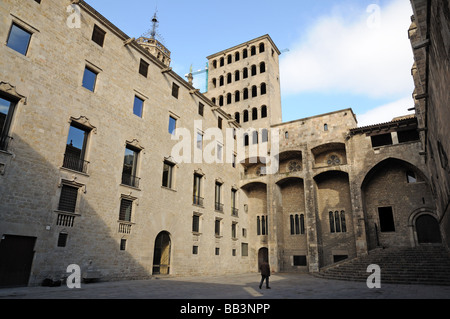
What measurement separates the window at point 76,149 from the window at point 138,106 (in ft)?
13.6

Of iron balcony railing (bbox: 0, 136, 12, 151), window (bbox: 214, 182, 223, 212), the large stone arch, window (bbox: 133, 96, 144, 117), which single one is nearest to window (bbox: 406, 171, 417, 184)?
the large stone arch

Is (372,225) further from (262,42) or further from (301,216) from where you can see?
(262,42)

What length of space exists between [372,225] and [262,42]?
25815 millimetres

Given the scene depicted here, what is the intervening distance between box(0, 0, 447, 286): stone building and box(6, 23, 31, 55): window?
53 mm

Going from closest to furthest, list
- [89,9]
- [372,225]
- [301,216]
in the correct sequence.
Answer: [89,9] → [372,225] → [301,216]

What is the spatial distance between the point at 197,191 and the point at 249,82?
1854 centimetres

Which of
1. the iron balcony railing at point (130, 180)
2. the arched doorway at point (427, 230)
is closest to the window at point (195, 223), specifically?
the iron balcony railing at point (130, 180)

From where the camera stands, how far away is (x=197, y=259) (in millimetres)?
22625

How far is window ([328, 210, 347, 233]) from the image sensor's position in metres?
27.6

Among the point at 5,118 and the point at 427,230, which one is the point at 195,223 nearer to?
the point at 5,118

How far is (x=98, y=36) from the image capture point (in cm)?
1814

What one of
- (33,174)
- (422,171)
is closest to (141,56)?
(33,174)
